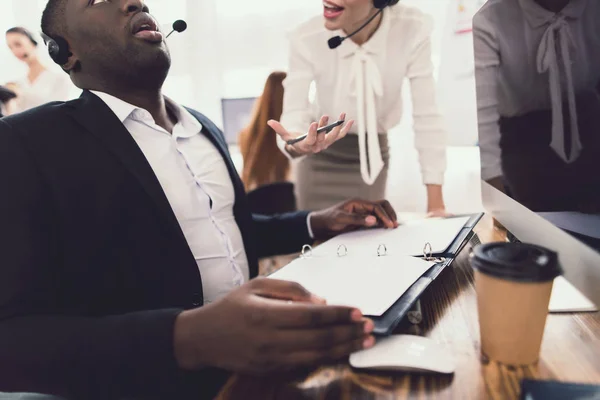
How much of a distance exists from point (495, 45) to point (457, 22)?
1.54 meters

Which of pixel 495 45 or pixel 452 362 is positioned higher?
pixel 495 45

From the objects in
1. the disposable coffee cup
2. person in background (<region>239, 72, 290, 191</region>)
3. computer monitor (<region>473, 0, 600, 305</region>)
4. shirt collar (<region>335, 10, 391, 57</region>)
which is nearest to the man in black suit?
the disposable coffee cup

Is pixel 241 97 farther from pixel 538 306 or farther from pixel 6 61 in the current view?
pixel 538 306

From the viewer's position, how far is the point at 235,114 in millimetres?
2764

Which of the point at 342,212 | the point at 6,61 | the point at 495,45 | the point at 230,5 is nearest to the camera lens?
the point at 495,45

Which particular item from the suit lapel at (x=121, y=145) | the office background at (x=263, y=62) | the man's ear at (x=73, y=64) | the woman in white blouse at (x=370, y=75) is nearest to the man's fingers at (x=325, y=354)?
the suit lapel at (x=121, y=145)

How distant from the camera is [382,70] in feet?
4.92

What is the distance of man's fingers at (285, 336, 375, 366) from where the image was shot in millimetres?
444

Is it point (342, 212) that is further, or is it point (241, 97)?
point (241, 97)

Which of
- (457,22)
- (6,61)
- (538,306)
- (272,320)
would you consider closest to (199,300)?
(272,320)

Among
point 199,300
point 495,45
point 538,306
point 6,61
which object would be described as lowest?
point 199,300

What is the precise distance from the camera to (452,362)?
0.48 m

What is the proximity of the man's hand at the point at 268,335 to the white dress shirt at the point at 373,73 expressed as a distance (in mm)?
1015

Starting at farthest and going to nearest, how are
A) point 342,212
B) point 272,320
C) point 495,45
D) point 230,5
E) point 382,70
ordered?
point 230,5 < point 382,70 < point 342,212 < point 495,45 < point 272,320
